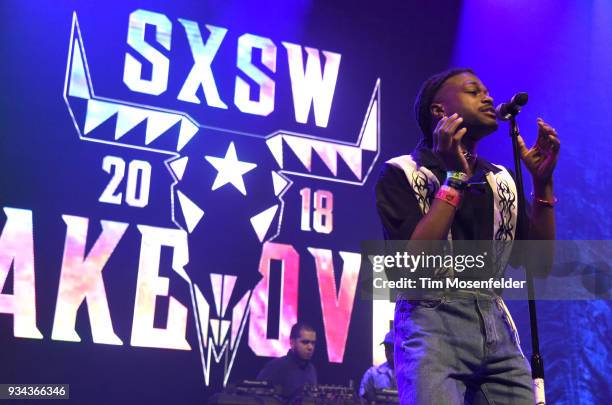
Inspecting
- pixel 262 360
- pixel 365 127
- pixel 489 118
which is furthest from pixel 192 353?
pixel 489 118

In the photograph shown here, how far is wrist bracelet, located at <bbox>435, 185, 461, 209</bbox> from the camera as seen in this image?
178 centimetres

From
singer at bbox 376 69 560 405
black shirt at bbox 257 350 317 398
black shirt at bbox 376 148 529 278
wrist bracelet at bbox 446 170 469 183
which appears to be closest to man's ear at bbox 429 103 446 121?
singer at bbox 376 69 560 405

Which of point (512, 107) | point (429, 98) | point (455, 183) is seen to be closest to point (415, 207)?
point (455, 183)

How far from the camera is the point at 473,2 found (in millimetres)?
6445

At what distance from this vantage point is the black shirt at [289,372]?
5.32 m

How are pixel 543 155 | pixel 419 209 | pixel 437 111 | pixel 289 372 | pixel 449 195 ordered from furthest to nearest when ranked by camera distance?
pixel 289 372, pixel 437 111, pixel 543 155, pixel 419 209, pixel 449 195

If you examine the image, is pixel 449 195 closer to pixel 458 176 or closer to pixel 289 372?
pixel 458 176

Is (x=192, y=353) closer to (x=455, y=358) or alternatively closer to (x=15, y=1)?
(x=15, y=1)

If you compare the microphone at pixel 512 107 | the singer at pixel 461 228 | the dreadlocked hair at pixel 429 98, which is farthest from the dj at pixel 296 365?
the microphone at pixel 512 107

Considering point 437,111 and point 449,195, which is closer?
point 449,195

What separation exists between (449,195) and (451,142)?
14 centimetres

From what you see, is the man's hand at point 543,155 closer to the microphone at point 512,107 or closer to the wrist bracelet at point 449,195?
the microphone at point 512,107

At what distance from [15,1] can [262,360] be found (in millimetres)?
3266

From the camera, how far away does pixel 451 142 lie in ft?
5.98
